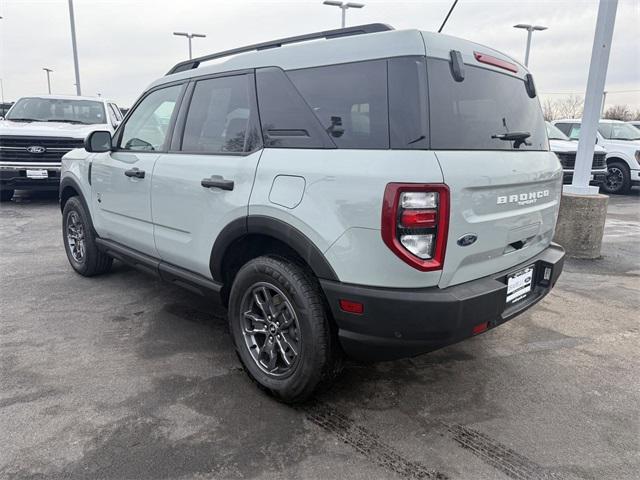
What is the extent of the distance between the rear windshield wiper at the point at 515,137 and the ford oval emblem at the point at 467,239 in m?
0.62

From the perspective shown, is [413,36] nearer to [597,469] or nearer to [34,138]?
[597,469]

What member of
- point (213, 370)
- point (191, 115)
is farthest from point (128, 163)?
point (213, 370)

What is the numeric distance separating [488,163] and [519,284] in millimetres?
785

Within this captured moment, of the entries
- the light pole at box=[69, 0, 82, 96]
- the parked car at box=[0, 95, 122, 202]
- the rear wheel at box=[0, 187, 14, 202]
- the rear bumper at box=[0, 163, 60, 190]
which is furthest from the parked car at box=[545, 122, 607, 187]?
the light pole at box=[69, 0, 82, 96]

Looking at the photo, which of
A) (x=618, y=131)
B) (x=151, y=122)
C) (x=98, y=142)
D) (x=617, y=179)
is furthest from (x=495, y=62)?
(x=618, y=131)

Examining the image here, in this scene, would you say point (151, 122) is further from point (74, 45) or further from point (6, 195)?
point (74, 45)

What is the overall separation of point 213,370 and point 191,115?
173 centimetres

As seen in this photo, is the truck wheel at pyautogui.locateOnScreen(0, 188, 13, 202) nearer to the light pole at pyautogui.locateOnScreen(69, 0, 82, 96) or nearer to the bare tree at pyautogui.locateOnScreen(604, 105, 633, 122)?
the light pole at pyautogui.locateOnScreen(69, 0, 82, 96)

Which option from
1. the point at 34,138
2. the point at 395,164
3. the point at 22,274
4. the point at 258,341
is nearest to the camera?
the point at 395,164

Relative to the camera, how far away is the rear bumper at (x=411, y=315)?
7.09 feet

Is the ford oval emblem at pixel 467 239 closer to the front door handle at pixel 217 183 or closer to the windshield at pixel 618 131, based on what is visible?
the front door handle at pixel 217 183

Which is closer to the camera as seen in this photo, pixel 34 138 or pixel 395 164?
pixel 395 164

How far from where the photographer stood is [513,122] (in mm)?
2738

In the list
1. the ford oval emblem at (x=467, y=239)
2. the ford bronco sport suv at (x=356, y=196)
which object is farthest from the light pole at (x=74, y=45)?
the ford oval emblem at (x=467, y=239)
